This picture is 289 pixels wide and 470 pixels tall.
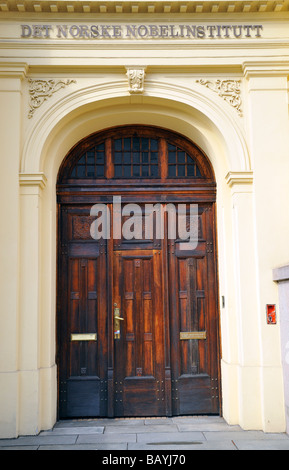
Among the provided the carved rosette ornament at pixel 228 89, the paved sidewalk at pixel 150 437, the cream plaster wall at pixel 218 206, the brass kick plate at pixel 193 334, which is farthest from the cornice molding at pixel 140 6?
the paved sidewalk at pixel 150 437

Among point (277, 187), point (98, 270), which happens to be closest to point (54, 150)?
point (98, 270)

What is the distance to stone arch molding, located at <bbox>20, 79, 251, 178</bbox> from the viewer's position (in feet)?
22.5

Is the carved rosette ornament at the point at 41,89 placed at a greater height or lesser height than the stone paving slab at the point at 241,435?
greater

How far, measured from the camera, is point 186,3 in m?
6.83

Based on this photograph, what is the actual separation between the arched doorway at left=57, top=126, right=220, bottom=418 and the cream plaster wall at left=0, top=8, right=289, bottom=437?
32cm

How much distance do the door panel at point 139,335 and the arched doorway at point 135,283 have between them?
14mm

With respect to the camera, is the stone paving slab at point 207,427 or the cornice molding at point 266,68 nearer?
the stone paving slab at point 207,427

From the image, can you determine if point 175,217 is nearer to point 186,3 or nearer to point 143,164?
point 143,164

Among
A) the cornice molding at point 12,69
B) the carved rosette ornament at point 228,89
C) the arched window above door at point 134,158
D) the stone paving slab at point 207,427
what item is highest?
the cornice molding at point 12,69

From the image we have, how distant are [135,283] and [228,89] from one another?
3.11 meters

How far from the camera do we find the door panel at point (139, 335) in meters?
7.06

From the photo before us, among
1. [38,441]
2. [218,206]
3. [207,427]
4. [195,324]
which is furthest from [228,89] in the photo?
[38,441]

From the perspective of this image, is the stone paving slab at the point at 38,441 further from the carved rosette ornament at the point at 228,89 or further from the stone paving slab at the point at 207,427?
the carved rosette ornament at the point at 228,89

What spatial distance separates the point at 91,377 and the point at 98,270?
1.54 meters
